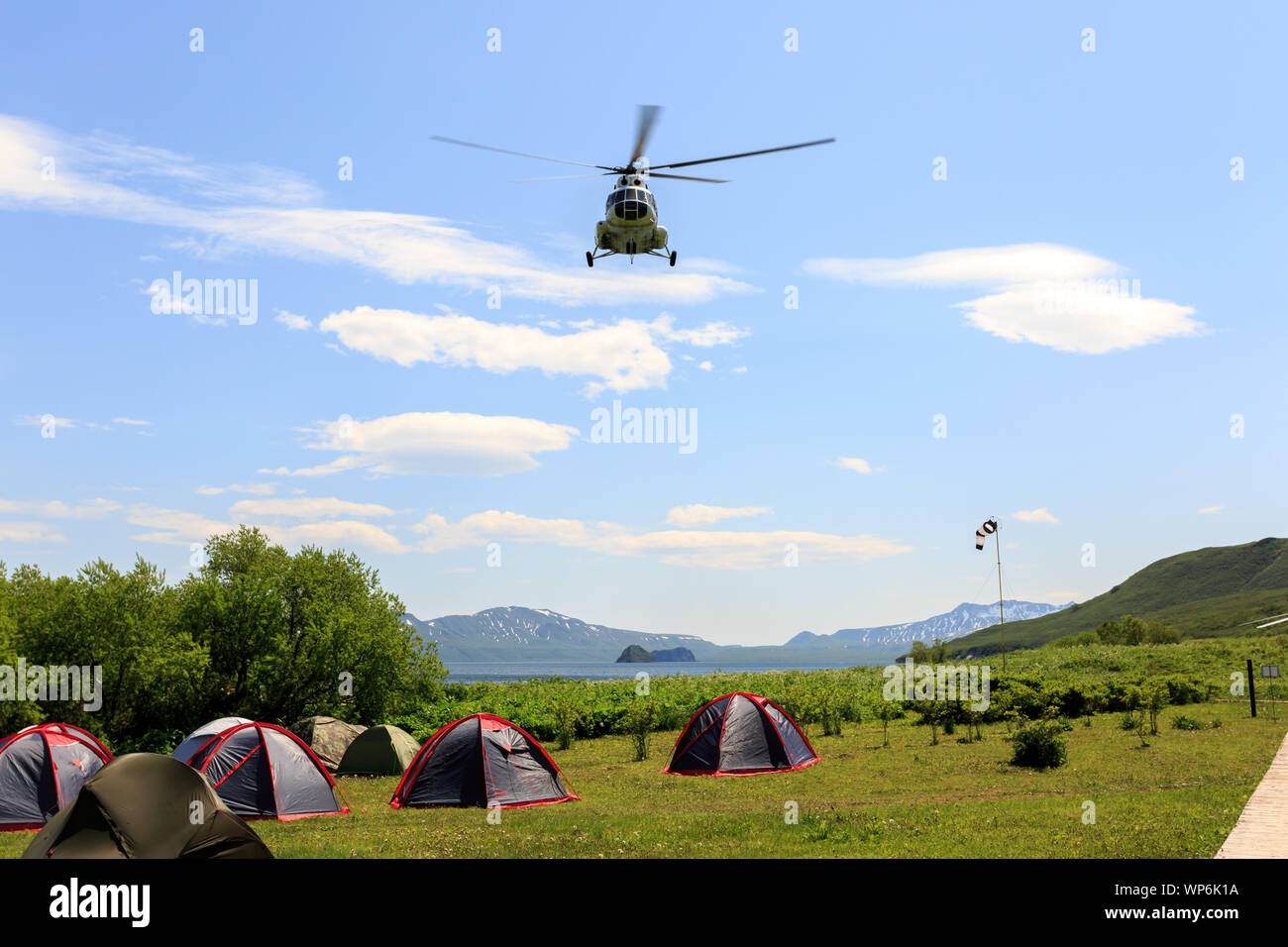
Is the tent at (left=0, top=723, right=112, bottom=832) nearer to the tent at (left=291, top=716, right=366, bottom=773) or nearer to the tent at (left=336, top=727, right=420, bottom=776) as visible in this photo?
the tent at (left=291, top=716, right=366, bottom=773)

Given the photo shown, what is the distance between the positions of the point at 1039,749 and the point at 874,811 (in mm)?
8766

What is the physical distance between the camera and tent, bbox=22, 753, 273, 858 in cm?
1170

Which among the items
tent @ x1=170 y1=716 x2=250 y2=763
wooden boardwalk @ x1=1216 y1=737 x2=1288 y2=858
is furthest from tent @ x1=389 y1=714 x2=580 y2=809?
wooden boardwalk @ x1=1216 y1=737 x2=1288 y2=858

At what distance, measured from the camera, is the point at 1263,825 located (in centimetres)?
1586

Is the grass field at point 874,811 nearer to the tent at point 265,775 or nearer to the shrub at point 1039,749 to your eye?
the shrub at point 1039,749

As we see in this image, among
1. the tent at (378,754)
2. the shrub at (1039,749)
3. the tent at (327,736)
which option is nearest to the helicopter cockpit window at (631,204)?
the tent at (378,754)

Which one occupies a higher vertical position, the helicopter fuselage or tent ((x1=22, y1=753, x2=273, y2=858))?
the helicopter fuselage

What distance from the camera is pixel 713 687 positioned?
47.7 meters

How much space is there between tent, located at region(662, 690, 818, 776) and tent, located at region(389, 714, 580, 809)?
486cm

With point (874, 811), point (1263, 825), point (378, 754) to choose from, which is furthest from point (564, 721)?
point (1263, 825)
